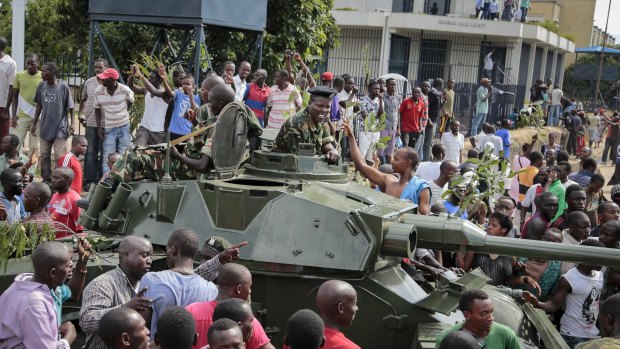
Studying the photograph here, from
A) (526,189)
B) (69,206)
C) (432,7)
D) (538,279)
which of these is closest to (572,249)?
(538,279)

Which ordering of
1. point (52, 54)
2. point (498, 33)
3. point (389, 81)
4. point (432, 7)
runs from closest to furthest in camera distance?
point (389, 81) < point (52, 54) < point (498, 33) < point (432, 7)

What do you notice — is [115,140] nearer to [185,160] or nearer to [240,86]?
[240,86]

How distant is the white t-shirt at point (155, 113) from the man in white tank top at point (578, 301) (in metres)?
6.43

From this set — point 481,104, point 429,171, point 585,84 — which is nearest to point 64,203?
point 429,171

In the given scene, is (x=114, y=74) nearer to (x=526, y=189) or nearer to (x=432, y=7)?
(x=526, y=189)

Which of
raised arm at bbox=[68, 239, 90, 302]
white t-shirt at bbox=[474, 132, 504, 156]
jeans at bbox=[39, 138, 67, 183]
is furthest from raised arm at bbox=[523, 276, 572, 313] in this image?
white t-shirt at bbox=[474, 132, 504, 156]

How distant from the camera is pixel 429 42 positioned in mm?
32500

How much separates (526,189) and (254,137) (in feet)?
22.1

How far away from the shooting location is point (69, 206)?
8695 mm

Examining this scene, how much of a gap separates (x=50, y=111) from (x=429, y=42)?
2184 cm

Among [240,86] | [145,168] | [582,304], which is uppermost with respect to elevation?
[240,86]

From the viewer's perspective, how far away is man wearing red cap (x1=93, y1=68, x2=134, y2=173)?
40.7 ft

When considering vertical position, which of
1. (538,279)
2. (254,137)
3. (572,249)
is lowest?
(538,279)

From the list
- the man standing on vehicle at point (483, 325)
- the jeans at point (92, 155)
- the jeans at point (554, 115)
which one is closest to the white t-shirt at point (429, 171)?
the jeans at point (92, 155)
